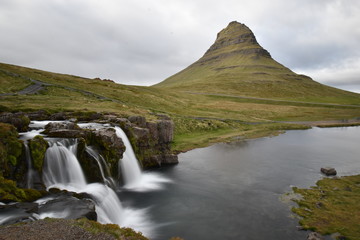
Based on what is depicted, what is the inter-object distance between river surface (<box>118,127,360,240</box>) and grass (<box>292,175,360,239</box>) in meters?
1.39

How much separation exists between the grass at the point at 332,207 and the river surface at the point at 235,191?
139cm

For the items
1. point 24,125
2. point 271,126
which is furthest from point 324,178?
point 271,126

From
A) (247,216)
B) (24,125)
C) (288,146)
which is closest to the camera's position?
(247,216)

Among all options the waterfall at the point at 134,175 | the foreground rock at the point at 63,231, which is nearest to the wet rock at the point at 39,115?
the waterfall at the point at 134,175

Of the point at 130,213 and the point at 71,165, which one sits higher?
the point at 71,165

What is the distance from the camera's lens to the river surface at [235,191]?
1997cm

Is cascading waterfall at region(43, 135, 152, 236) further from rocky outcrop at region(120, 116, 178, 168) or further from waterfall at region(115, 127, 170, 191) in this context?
rocky outcrop at region(120, 116, 178, 168)

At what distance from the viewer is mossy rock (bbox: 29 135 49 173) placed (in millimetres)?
21359

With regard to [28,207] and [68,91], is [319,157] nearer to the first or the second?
[28,207]

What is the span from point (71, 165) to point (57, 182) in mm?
2081

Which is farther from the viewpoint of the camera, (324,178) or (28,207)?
(324,178)

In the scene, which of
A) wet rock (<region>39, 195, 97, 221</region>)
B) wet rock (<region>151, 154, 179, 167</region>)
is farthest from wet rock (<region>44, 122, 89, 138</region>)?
wet rock (<region>151, 154, 179, 167</region>)

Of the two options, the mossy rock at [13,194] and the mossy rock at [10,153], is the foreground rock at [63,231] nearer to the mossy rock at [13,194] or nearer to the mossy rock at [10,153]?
the mossy rock at [13,194]

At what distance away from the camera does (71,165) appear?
2388cm
